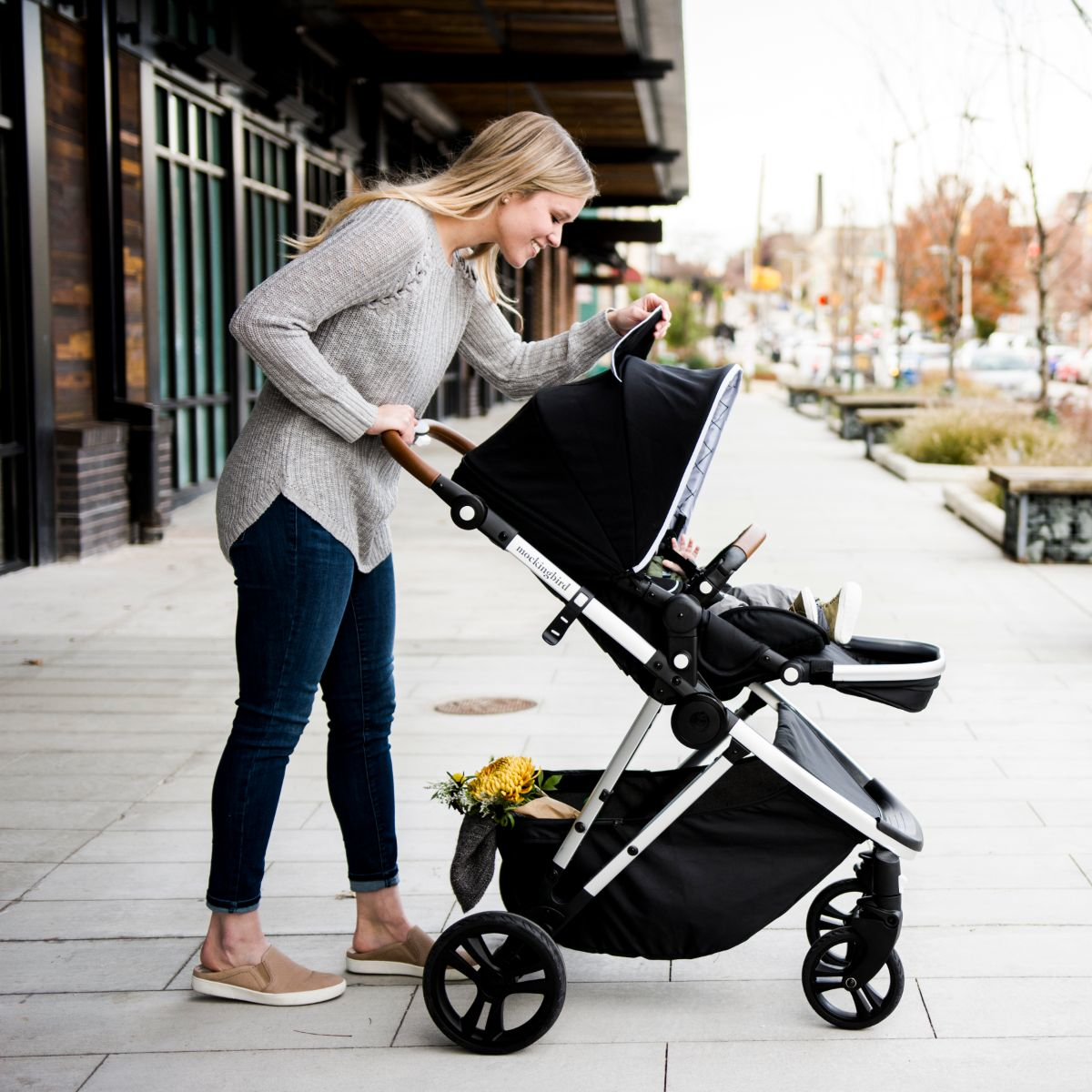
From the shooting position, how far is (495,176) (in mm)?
3332

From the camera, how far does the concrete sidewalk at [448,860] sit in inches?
125

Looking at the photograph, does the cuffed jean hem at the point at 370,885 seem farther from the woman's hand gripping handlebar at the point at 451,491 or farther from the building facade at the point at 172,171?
the building facade at the point at 172,171

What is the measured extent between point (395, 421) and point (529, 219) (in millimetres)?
536

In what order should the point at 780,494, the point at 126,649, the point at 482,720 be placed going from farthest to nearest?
the point at 780,494 < the point at 126,649 < the point at 482,720

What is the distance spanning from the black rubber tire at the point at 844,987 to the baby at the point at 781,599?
626 millimetres

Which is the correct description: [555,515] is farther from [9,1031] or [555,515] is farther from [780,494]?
[780,494]

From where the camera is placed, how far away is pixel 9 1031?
3283 millimetres

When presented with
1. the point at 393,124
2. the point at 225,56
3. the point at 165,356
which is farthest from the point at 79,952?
the point at 393,124

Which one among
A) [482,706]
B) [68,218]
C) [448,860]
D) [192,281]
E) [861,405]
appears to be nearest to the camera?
[448,860]

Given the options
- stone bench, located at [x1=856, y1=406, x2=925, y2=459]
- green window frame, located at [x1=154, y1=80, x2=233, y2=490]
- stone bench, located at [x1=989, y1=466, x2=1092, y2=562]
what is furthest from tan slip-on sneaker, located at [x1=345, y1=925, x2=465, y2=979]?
stone bench, located at [x1=856, y1=406, x2=925, y2=459]

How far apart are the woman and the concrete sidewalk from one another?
33cm

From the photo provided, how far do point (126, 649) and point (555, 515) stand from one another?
4552 mm

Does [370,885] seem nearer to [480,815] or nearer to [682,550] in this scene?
[480,815]

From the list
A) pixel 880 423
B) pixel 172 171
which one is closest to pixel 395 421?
pixel 172 171
